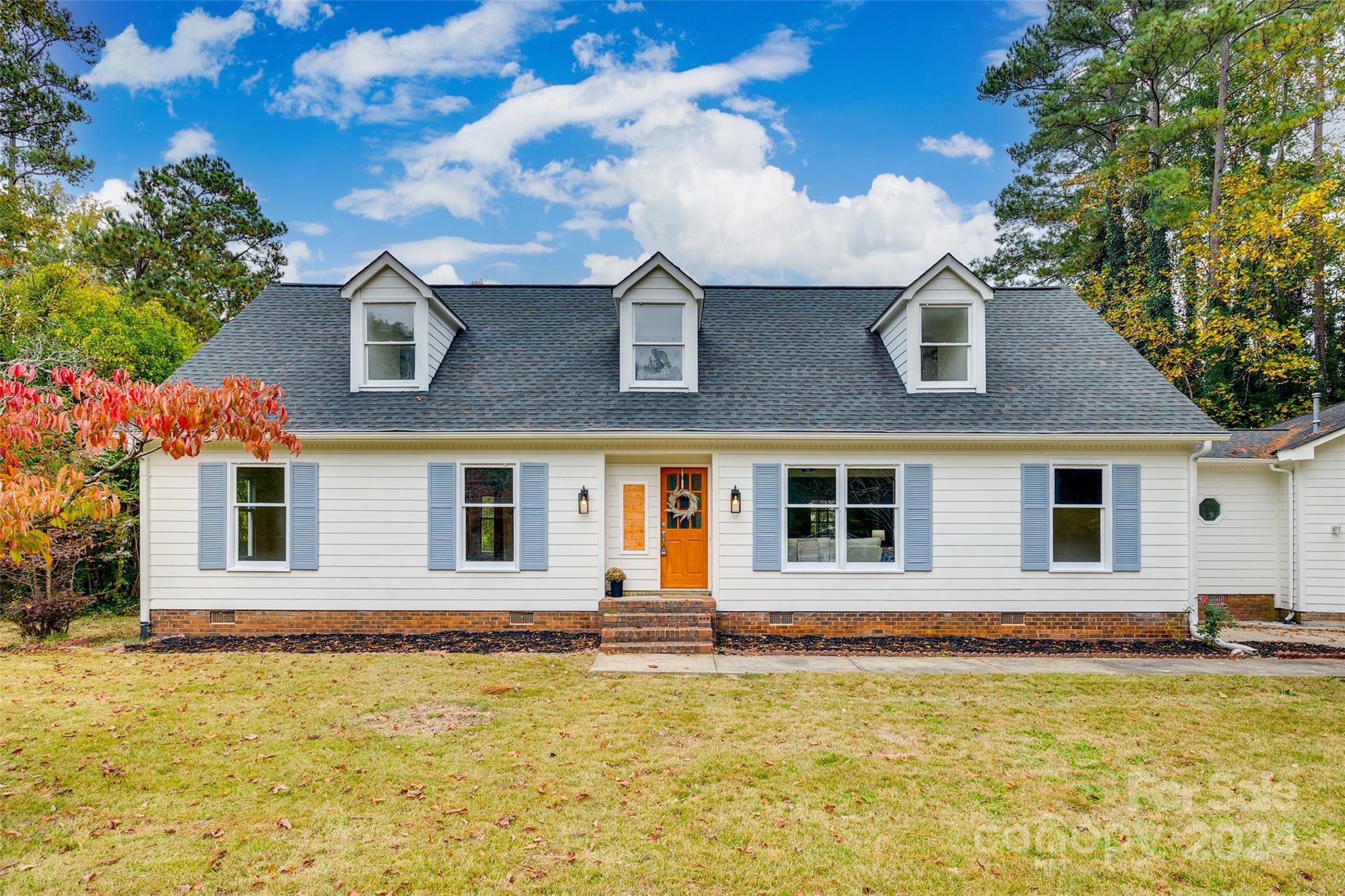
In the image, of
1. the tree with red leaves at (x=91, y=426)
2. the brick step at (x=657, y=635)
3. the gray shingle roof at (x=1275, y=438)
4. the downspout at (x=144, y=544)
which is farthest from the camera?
the gray shingle roof at (x=1275, y=438)

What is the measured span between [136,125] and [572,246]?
14.1 meters

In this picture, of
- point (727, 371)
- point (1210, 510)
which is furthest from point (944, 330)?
point (1210, 510)

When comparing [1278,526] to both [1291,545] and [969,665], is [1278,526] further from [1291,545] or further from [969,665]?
[969,665]

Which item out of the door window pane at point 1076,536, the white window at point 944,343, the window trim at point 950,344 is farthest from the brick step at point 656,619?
the door window pane at point 1076,536

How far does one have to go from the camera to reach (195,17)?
1411 centimetres

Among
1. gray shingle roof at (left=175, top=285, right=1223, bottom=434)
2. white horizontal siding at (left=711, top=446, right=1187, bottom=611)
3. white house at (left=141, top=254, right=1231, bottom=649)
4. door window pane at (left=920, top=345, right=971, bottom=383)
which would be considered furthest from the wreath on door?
door window pane at (left=920, top=345, right=971, bottom=383)

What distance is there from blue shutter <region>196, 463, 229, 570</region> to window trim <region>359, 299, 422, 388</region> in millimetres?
2543

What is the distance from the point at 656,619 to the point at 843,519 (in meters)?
3.33

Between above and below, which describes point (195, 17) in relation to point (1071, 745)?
above

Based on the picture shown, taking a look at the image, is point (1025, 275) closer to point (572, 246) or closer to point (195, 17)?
point (572, 246)

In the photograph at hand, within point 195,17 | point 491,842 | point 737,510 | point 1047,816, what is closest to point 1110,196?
point 737,510

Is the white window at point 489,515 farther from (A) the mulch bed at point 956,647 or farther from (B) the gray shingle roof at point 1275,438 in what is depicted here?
(B) the gray shingle roof at point 1275,438

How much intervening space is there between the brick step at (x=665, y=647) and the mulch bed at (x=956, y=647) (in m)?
0.33

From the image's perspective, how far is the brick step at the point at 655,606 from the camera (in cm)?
925
